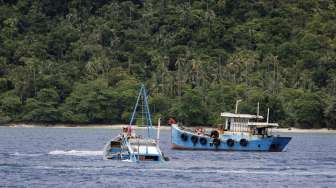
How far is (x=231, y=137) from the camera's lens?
110 meters

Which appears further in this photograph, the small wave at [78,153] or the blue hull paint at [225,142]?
the blue hull paint at [225,142]

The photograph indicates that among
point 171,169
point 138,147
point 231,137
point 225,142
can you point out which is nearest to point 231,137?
point 231,137

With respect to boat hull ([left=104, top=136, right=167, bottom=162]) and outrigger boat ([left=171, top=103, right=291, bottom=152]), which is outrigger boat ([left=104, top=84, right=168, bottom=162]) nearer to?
boat hull ([left=104, top=136, right=167, bottom=162])

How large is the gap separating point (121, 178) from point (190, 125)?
104856 millimetres

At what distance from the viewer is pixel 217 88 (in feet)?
620

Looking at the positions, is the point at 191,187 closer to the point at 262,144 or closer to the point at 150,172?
the point at 150,172

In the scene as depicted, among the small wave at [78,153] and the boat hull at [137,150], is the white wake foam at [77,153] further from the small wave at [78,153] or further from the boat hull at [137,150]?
the boat hull at [137,150]

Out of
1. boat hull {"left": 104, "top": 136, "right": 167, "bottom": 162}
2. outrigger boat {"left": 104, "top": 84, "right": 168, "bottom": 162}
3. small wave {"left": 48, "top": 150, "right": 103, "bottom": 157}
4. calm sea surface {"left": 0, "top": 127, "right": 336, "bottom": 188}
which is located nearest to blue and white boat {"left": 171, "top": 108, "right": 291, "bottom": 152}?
calm sea surface {"left": 0, "top": 127, "right": 336, "bottom": 188}

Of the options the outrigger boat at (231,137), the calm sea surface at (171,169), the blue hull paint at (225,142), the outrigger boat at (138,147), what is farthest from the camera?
the blue hull paint at (225,142)

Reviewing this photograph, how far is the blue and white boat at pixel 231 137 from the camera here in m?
109

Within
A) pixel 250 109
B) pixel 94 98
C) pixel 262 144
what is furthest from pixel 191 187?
pixel 94 98

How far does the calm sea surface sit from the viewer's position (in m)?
73.6

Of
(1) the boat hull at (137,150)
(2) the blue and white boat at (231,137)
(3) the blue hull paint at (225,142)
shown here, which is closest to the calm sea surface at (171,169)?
(1) the boat hull at (137,150)

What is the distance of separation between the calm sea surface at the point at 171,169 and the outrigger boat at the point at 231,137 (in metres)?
1.81
